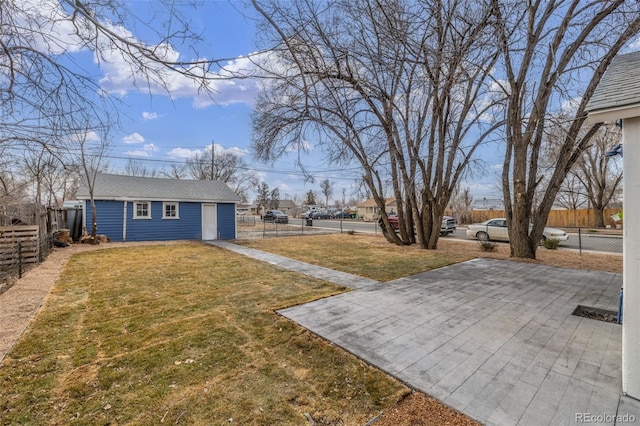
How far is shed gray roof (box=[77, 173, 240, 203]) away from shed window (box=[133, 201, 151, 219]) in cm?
27

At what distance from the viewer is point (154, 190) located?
14.4m

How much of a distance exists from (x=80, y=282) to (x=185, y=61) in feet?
19.1

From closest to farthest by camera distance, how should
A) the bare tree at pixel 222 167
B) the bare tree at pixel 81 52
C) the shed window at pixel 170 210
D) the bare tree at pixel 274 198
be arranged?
the bare tree at pixel 81 52, the shed window at pixel 170 210, the bare tree at pixel 222 167, the bare tree at pixel 274 198

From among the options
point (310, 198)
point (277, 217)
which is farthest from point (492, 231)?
point (310, 198)

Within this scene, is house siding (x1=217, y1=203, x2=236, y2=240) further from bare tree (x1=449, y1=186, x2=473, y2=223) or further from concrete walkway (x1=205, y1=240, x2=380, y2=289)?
bare tree (x1=449, y1=186, x2=473, y2=223)

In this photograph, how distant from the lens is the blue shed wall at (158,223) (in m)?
13.1

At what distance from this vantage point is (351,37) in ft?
20.2

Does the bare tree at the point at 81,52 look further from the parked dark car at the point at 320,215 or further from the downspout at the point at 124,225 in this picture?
the parked dark car at the point at 320,215

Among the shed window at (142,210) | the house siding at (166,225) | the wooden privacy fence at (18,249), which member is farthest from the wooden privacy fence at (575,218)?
the wooden privacy fence at (18,249)

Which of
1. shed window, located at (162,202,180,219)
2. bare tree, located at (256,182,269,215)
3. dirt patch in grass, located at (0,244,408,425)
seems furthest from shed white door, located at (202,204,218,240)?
bare tree, located at (256,182,269,215)

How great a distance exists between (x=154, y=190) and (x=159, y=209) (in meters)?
1.03

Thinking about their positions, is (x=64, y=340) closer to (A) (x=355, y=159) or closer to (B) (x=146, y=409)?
(B) (x=146, y=409)

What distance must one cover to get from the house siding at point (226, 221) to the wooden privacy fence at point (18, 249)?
7577mm

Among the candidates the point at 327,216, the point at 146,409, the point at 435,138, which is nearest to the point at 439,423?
the point at 146,409
